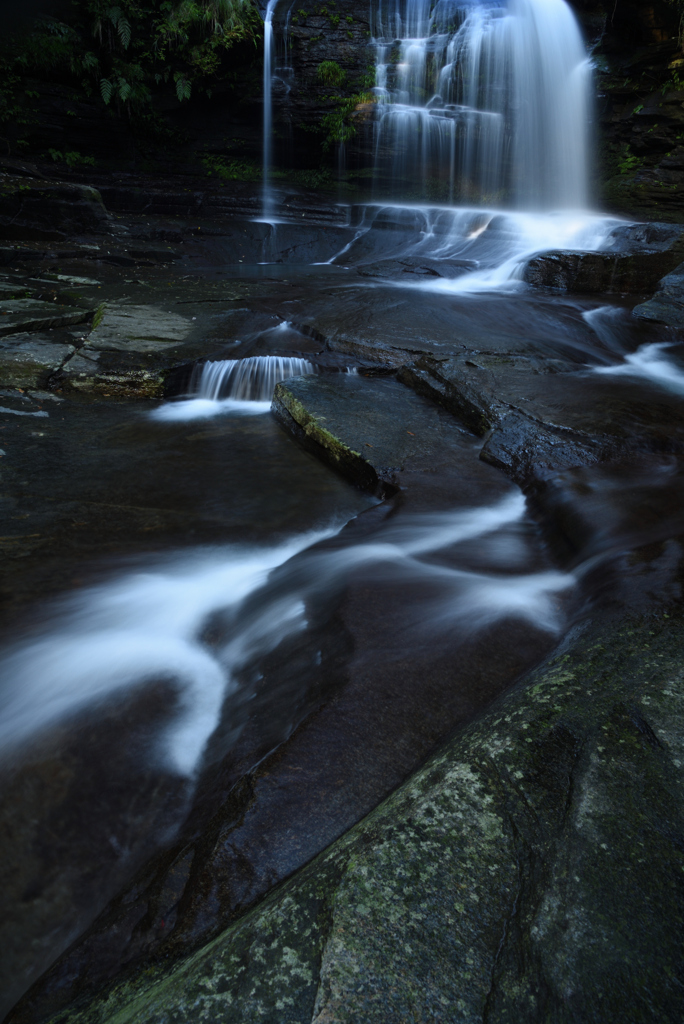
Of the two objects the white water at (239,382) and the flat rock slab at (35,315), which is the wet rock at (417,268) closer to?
the white water at (239,382)

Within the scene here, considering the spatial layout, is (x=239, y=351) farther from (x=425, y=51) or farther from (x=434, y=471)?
(x=425, y=51)

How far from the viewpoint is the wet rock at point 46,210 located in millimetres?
11734

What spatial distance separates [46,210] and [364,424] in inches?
426

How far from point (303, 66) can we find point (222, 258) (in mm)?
7864

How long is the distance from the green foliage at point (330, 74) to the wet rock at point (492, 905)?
756 inches

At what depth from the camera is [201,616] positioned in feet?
10.4

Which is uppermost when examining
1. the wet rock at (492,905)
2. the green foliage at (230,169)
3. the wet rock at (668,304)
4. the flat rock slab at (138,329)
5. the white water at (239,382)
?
the green foliage at (230,169)

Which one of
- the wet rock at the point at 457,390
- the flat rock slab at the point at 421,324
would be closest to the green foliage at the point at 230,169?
the flat rock slab at the point at 421,324

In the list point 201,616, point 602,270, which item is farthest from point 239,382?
point 602,270

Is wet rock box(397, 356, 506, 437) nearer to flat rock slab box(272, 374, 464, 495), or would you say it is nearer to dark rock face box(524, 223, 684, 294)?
flat rock slab box(272, 374, 464, 495)

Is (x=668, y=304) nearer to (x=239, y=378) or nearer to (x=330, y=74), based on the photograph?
(x=239, y=378)

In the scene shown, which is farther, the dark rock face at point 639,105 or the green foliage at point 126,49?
the green foliage at point 126,49

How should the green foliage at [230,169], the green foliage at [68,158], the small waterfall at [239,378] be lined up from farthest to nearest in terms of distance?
the green foliage at [230,169] → the green foliage at [68,158] → the small waterfall at [239,378]

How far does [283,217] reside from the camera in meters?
15.2
